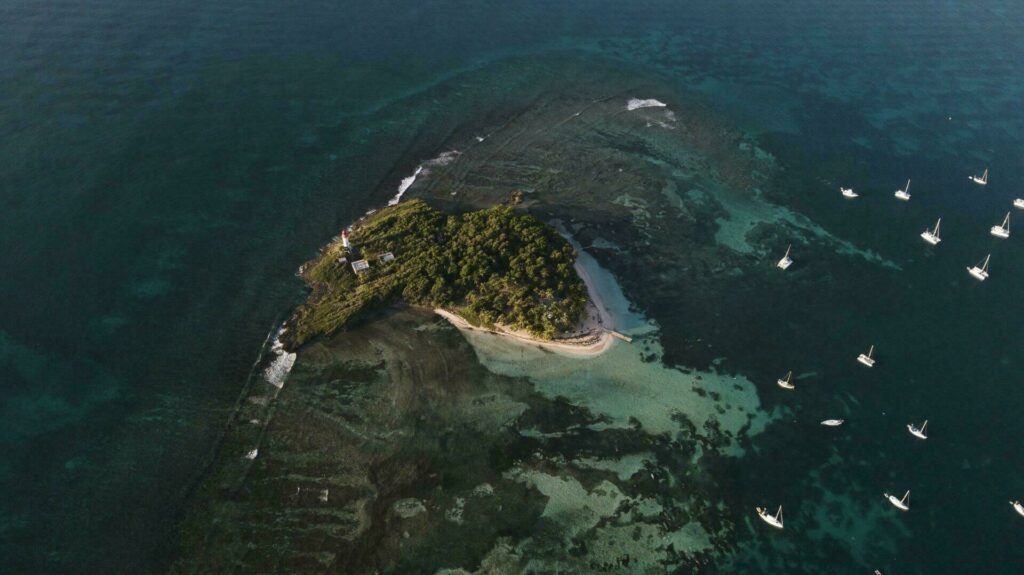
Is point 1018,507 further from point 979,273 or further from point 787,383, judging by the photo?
point 979,273

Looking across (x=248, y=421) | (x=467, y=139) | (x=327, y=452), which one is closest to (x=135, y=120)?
(x=467, y=139)

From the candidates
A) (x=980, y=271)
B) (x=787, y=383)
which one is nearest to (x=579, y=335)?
(x=787, y=383)

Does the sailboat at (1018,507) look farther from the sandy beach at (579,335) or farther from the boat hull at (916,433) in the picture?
the sandy beach at (579,335)

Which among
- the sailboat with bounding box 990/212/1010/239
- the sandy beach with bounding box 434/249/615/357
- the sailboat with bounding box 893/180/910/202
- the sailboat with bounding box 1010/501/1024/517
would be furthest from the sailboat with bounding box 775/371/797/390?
the sailboat with bounding box 990/212/1010/239

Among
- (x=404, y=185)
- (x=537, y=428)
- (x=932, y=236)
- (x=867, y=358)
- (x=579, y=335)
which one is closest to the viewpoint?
(x=537, y=428)

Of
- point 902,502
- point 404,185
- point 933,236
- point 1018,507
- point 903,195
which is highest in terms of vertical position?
point 404,185

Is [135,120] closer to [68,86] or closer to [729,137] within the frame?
[68,86]

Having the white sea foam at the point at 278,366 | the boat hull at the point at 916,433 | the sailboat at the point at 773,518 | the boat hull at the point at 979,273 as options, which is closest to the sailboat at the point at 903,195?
the boat hull at the point at 979,273
